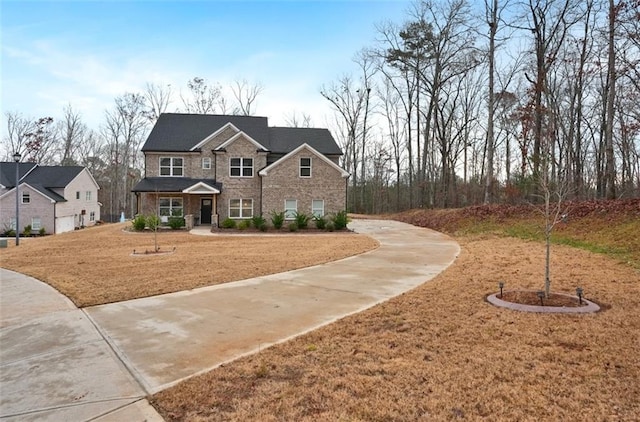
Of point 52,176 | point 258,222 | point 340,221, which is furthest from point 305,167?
point 52,176

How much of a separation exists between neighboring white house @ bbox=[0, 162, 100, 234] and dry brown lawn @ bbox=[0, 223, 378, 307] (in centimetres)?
2051

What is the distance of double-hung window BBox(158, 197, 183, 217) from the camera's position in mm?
24781

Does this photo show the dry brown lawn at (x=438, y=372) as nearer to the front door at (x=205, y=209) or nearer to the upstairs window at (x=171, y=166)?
the front door at (x=205, y=209)

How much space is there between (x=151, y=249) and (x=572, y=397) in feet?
47.9

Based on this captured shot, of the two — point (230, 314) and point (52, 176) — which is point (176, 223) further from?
point (52, 176)

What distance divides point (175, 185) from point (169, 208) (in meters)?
1.62

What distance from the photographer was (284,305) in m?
6.55

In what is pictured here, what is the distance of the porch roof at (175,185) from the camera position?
23484 mm

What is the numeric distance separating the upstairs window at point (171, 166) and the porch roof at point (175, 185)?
428 mm

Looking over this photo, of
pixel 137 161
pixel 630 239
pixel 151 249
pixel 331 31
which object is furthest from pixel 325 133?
pixel 137 161

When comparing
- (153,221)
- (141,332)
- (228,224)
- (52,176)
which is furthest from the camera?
(52,176)

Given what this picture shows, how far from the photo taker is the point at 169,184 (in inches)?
965

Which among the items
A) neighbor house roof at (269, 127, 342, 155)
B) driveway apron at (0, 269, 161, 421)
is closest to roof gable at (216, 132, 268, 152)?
neighbor house roof at (269, 127, 342, 155)

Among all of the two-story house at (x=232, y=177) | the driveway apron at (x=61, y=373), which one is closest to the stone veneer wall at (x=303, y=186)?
the two-story house at (x=232, y=177)
